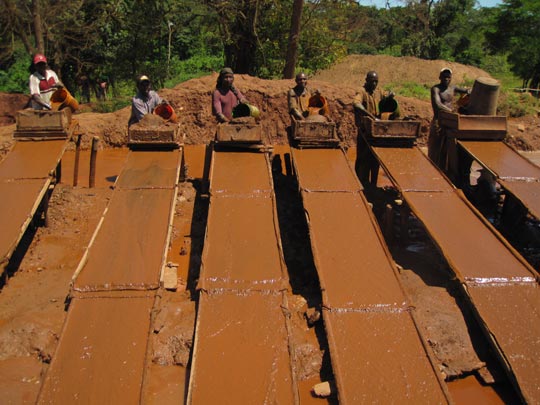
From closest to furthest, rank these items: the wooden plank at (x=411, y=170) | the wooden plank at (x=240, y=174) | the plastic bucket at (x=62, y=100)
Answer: the wooden plank at (x=240, y=174)
the wooden plank at (x=411, y=170)
the plastic bucket at (x=62, y=100)

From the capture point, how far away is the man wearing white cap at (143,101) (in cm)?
669

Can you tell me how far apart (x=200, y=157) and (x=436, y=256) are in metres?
5.91

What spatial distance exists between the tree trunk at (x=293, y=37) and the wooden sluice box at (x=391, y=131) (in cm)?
587

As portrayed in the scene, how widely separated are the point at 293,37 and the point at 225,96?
18.0ft

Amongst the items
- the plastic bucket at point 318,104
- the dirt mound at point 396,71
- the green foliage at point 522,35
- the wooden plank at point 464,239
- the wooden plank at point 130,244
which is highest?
the green foliage at point 522,35

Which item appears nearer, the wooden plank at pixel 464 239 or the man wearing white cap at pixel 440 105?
the wooden plank at pixel 464 239

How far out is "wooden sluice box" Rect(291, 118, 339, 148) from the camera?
20.9 ft

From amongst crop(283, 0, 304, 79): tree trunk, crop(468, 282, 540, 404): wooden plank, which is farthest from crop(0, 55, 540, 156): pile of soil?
crop(468, 282, 540, 404): wooden plank

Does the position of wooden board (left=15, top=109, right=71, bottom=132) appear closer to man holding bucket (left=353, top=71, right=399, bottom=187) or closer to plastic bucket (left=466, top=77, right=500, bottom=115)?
man holding bucket (left=353, top=71, right=399, bottom=187)

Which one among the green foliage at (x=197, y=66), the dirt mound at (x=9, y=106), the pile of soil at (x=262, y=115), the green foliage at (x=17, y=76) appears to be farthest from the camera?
the green foliage at (x=197, y=66)

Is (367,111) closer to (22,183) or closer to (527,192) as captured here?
(527,192)

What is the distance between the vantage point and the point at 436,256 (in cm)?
555

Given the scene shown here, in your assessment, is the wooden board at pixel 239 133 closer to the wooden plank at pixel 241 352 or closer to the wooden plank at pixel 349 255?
the wooden plank at pixel 349 255

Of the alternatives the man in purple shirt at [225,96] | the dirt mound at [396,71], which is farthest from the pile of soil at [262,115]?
the dirt mound at [396,71]
